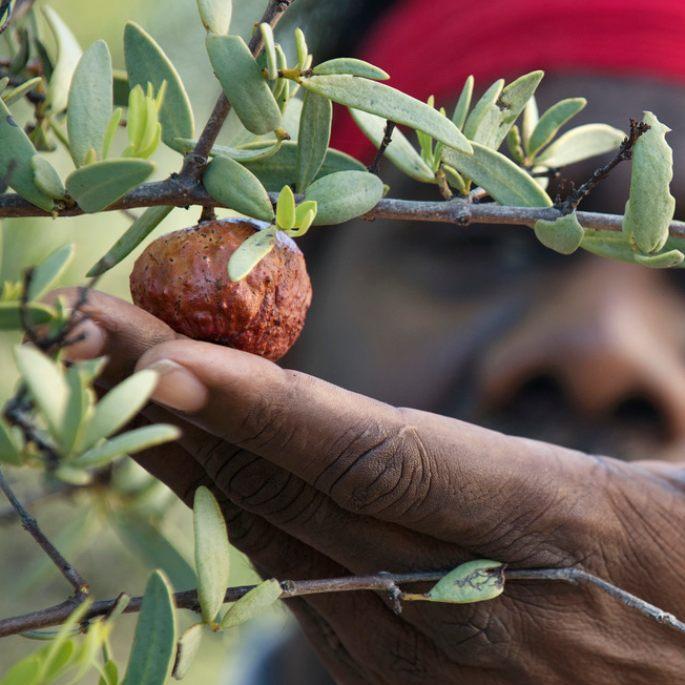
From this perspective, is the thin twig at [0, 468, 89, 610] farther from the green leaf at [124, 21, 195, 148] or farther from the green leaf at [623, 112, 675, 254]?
the green leaf at [623, 112, 675, 254]

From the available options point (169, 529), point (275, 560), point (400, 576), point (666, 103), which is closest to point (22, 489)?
point (169, 529)

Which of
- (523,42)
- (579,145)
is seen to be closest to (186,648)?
(579,145)

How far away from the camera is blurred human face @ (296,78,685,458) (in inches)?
44.3

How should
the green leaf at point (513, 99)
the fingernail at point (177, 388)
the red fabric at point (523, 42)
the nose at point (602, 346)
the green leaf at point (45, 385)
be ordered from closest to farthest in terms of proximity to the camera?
the green leaf at point (45, 385) → the fingernail at point (177, 388) → the green leaf at point (513, 99) → the nose at point (602, 346) → the red fabric at point (523, 42)

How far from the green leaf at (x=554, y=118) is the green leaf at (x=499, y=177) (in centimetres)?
7

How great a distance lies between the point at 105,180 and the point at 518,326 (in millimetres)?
886

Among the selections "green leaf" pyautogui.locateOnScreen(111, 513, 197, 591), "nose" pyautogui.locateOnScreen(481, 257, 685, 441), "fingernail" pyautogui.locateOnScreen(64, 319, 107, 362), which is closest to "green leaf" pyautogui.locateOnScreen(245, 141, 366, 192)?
"fingernail" pyautogui.locateOnScreen(64, 319, 107, 362)

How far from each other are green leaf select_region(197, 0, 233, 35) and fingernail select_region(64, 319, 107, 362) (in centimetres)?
14

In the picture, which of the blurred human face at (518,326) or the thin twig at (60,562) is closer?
the thin twig at (60,562)

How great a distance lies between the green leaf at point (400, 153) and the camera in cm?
51

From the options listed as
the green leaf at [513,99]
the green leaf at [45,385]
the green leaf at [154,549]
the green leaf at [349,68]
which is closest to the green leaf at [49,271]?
the green leaf at [45,385]

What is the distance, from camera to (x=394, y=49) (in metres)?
1.40

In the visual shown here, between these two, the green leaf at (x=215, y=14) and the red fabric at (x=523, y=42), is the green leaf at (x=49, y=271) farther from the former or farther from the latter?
the red fabric at (x=523, y=42)

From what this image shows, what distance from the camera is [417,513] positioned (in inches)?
20.9
